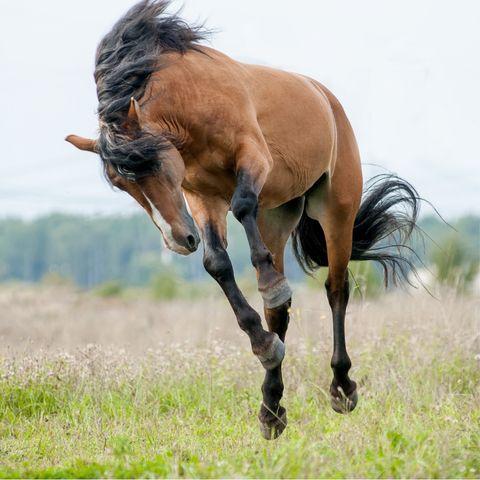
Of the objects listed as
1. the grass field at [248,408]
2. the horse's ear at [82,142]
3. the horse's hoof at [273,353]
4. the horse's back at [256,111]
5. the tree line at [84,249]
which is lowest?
the tree line at [84,249]

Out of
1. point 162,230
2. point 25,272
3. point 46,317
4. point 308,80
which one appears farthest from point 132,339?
point 25,272

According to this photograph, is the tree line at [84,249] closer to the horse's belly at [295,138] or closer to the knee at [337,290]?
the knee at [337,290]

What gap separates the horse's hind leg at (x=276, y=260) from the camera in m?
5.90

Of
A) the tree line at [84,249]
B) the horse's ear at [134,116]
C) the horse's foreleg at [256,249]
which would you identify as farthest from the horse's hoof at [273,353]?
the tree line at [84,249]

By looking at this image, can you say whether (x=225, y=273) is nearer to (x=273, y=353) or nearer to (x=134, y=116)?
(x=273, y=353)

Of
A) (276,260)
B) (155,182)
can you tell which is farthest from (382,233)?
(155,182)

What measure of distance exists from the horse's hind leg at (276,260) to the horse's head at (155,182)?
1.23 m

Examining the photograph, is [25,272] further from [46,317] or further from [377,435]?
[377,435]

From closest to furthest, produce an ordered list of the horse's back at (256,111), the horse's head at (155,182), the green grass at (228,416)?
the green grass at (228,416) < the horse's head at (155,182) < the horse's back at (256,111)

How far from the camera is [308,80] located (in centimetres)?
712

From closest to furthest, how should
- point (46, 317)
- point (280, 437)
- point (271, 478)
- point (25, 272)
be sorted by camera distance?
point (271, 478)
point (280, 437)
point (46, 317)
point (25, 272)

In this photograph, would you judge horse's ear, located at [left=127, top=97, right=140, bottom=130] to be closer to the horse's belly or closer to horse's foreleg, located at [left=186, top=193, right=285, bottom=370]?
horse's foreleg, located at [left=186, top=193, right=285, bottom=370]

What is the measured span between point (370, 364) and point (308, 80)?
2.85 m

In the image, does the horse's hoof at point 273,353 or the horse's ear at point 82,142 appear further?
the horse's ear at point 82,142
